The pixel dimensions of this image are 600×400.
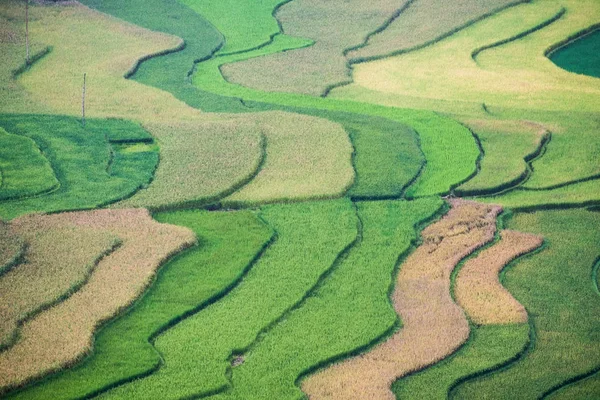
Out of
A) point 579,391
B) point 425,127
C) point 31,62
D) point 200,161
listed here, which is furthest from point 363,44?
point 579,391

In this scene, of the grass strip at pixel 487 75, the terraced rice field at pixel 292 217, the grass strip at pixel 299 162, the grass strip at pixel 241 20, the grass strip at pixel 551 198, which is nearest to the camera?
the terraced rice field at pixel 292 217

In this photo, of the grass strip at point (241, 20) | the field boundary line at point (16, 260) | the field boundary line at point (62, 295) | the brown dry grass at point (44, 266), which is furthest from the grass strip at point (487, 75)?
the field boundary line at point (16, 260)

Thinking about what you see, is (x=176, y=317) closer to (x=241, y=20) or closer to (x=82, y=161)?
(x=82, y=161)

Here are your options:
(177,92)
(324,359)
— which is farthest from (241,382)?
(177,92)

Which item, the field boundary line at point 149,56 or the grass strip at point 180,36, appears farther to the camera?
the field boundary line at point 149,56

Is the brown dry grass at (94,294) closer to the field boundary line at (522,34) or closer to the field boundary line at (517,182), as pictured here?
the field boundary line at (517,182)

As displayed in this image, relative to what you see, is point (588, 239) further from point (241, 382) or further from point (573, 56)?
point (573, 56)
